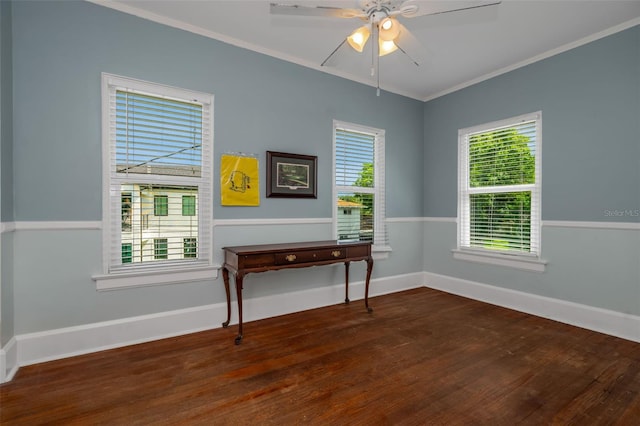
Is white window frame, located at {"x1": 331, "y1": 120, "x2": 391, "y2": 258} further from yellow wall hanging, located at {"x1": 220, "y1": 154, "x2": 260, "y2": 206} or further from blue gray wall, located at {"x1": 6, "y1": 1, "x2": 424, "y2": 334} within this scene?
yellow wall hanging, located at {"x1": 220, "y1": 154, "x2": 260, "y2": 206}

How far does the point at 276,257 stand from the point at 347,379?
112 cm

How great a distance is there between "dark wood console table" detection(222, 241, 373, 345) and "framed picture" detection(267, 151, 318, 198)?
626mm

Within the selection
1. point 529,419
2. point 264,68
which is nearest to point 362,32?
point 264,68

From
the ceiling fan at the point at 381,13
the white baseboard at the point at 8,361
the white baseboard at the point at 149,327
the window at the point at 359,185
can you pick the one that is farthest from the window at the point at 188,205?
the ceiling fan at the point at 381,13

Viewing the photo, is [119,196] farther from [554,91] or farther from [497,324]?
[554,91]

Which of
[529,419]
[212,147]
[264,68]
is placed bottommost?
[529,419]

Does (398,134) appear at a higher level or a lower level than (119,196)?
higher

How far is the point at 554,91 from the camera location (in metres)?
3.10

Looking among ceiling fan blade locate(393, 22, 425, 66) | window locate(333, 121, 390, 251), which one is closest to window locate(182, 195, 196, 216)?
window locate(333, 121, 390, 251)

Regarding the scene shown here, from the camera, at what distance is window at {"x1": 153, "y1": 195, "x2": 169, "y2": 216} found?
263 centimetres

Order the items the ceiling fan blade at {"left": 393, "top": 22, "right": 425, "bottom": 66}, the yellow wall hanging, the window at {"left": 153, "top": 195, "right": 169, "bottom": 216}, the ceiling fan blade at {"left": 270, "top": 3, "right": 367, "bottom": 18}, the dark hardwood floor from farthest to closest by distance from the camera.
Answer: the yellow wall hanging → the window at {"left": 153, "top": 195, "right": 169, "bottom": 216} → the ceiling fan blade at {"left": 393, "top": 22, "right": 425, "bottom": 66} → the ceiling fan blade at {"left": 270, "top": 3, "right": 367, "bottom": 18} → the dark hardwood floor

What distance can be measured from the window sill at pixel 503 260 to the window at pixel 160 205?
11.1 ft

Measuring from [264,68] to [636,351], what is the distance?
4.00 meters

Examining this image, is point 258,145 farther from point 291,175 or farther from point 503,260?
point 503,260
